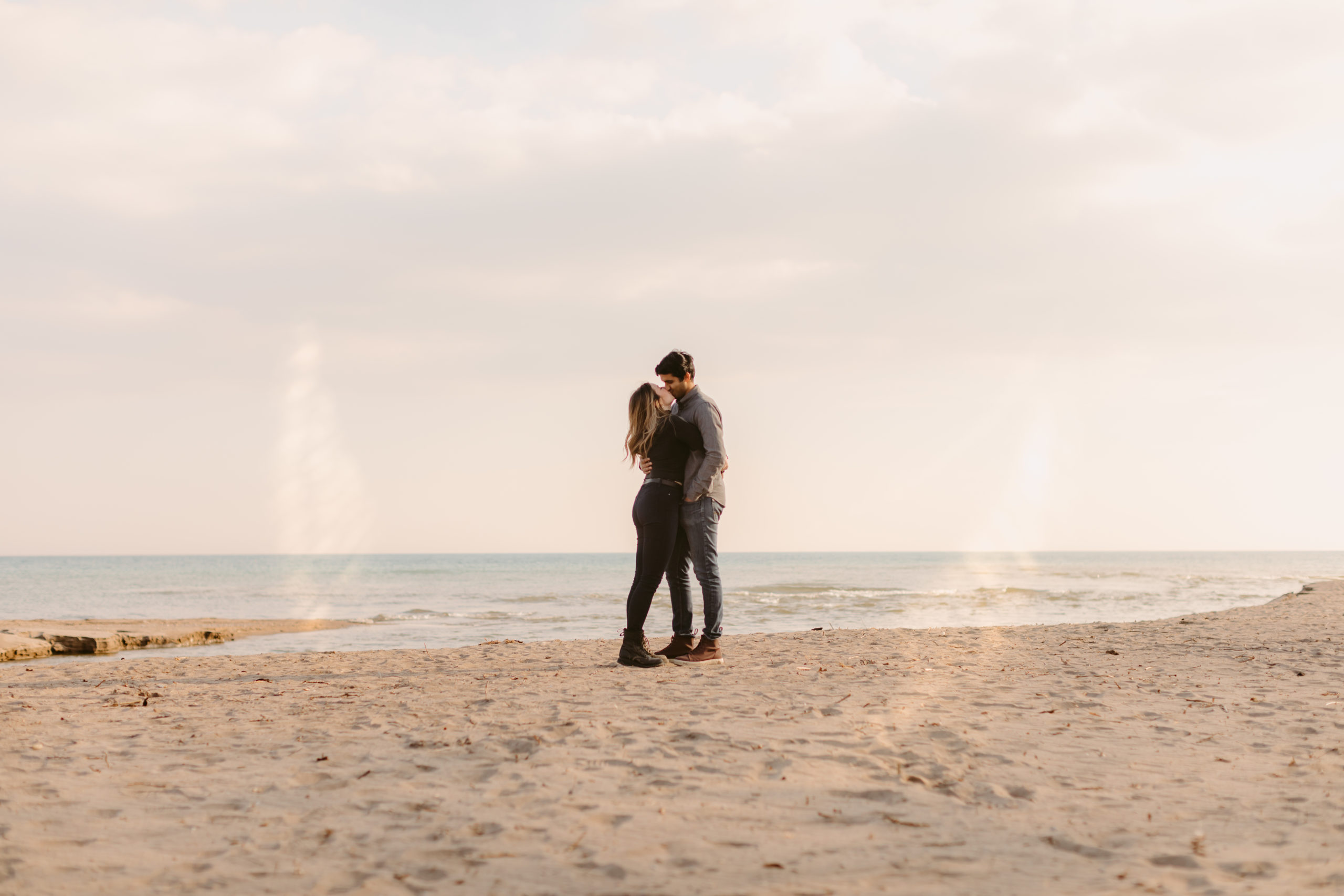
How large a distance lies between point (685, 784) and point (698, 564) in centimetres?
279

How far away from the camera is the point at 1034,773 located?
3580 millimetres

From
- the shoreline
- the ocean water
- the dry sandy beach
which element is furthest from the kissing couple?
the shoreline

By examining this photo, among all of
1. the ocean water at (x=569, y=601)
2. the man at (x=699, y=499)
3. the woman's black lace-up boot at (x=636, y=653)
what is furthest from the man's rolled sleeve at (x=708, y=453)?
the ocean water at (x=569, y=601)

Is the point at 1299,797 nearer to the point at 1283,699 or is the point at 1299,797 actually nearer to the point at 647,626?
the point at 1283,699

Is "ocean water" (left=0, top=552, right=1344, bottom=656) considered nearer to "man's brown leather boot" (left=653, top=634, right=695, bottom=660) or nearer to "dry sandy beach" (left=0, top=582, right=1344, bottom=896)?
"man's brown leather boot" (left=653, top=634, right=695, bottom=660)

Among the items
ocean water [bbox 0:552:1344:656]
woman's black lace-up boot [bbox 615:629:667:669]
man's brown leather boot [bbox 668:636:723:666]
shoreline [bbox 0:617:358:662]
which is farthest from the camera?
ocean water [bbox 0:552:1344:656]

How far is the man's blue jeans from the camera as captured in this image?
20.1 feet

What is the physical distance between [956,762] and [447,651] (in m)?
6.03

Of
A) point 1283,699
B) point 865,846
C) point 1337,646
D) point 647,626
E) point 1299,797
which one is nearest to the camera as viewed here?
point 865,846

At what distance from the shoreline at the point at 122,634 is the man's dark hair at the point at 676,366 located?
8613 mm

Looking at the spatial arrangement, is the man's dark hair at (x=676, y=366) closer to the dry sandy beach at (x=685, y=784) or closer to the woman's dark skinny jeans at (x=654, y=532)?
the woman's dark skinny jeans at (x=654, y=532)

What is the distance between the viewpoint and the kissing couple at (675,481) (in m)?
6.07

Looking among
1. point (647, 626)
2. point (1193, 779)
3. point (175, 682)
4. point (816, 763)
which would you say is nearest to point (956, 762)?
point (816, 763)

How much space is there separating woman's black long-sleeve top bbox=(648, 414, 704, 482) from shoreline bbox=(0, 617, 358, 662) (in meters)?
8.42
